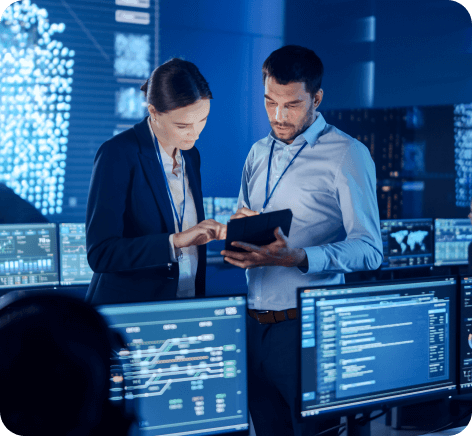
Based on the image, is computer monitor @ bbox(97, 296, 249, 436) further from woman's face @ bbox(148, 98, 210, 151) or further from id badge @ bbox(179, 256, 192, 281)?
woman's face @ bbox(148, 98, 210, 151)

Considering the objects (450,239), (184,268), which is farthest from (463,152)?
(184,268)

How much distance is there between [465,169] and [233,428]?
422 cm

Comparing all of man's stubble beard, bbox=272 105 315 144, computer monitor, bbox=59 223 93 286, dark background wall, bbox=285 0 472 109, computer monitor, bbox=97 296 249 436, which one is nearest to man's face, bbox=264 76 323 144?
man's stubble beard, bbox=272 105 315 144

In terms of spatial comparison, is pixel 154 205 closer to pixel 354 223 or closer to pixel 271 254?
pixel 271 254

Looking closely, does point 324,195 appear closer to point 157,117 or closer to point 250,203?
point 250,203

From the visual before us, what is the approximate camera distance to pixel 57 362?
62 centimetres

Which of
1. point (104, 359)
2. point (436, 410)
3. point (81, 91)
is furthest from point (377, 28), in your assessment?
point (104, 359)

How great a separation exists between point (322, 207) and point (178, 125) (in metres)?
0.66

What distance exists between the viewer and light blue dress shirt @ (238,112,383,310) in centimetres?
161

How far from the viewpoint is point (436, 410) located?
5.03 ft

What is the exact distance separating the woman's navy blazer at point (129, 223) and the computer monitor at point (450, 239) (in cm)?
305

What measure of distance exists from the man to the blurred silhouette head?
0.86m

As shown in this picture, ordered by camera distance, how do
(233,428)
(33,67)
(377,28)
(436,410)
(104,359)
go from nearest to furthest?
(104,359) → (233,428) → (436,410) → (33,67) → (377,28)

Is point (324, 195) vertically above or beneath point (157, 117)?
beneath
